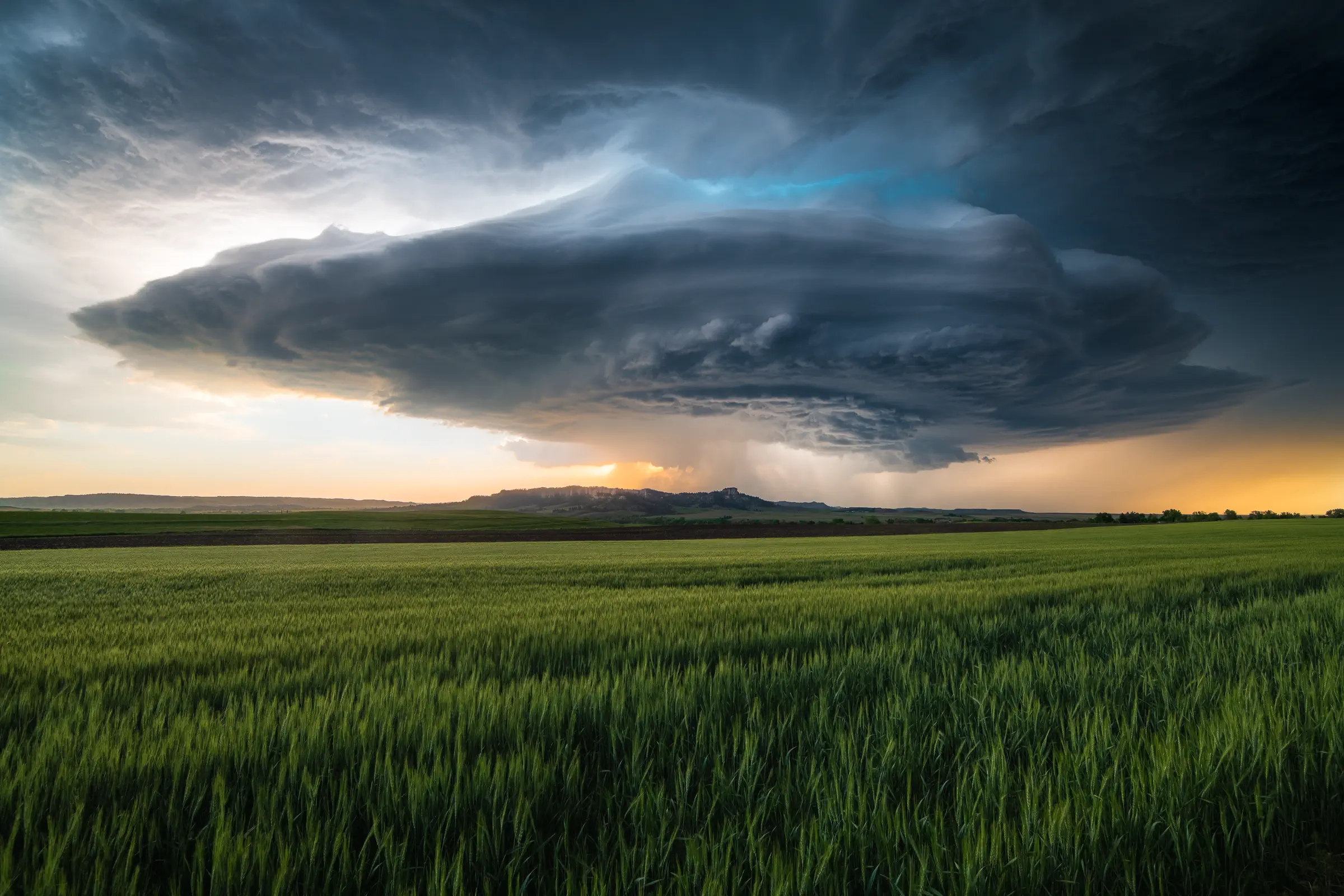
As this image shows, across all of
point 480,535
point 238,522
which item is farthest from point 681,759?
point 238,522

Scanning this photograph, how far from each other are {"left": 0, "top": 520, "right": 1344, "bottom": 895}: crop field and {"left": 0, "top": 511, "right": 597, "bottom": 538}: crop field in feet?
267

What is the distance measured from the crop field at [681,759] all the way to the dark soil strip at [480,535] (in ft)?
174

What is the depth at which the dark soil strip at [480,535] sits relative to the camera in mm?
56188

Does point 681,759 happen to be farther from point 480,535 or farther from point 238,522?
point 238,522

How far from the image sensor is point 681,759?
283cm

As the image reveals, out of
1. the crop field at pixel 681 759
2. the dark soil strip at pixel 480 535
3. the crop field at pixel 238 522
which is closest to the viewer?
the crop field at pixel 681 759

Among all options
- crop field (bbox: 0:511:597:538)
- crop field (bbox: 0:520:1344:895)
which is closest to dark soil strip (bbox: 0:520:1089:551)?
crop field (bbox: 0:511:597:538)

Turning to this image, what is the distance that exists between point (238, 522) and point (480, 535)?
44572mm

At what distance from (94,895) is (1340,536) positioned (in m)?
56.9

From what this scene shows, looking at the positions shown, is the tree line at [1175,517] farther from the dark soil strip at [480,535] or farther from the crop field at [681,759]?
the crop field at [681,759]

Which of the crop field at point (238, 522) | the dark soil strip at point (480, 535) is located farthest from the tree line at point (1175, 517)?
the crop field at point (238, 522)

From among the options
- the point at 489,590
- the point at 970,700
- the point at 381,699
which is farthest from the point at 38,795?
the point at 489,590

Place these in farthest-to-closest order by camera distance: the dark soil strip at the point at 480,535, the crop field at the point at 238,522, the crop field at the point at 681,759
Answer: the crop field at the point at 238,522 < the dark soil strip at the point at 480,535 < the crop field at the point at 681,759

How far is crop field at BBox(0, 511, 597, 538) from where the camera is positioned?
7150 centimetres
